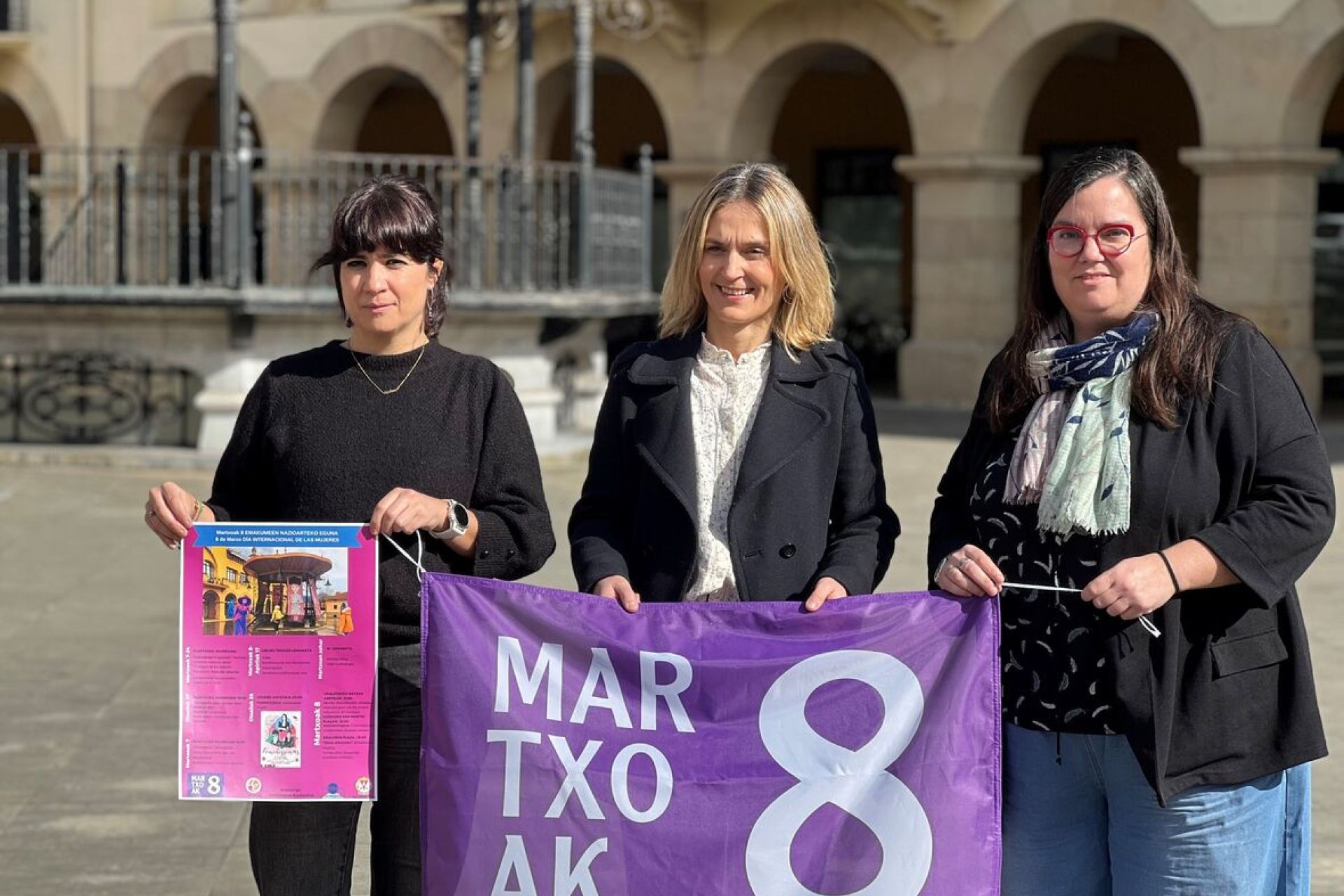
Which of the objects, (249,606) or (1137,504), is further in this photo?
(249,606)

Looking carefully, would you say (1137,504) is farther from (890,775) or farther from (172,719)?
(172,719)

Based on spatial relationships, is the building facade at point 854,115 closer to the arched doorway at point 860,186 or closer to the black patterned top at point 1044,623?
the arched doorway at point 860,186

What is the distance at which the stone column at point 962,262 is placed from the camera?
19625mm

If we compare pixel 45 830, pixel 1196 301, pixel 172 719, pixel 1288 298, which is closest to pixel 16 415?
pixel 172 719

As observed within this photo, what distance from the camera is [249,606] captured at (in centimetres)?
354

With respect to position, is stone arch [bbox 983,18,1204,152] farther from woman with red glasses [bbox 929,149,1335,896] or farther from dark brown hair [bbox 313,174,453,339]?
woman with red glasses [bbox 929,149,1335,896]

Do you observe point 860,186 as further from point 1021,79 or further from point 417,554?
point 417,554

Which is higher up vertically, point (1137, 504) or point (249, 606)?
point (1137, 504)

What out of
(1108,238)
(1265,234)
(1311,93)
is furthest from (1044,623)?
(1311,93)

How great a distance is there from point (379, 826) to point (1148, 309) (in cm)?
168

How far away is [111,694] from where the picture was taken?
7238mm

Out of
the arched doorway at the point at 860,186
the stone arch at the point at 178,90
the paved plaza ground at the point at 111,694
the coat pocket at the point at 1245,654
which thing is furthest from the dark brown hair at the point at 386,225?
the stone arch at the point at 178,90

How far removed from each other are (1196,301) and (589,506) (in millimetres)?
1189

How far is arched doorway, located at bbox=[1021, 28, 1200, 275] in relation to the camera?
2319 centimetres
